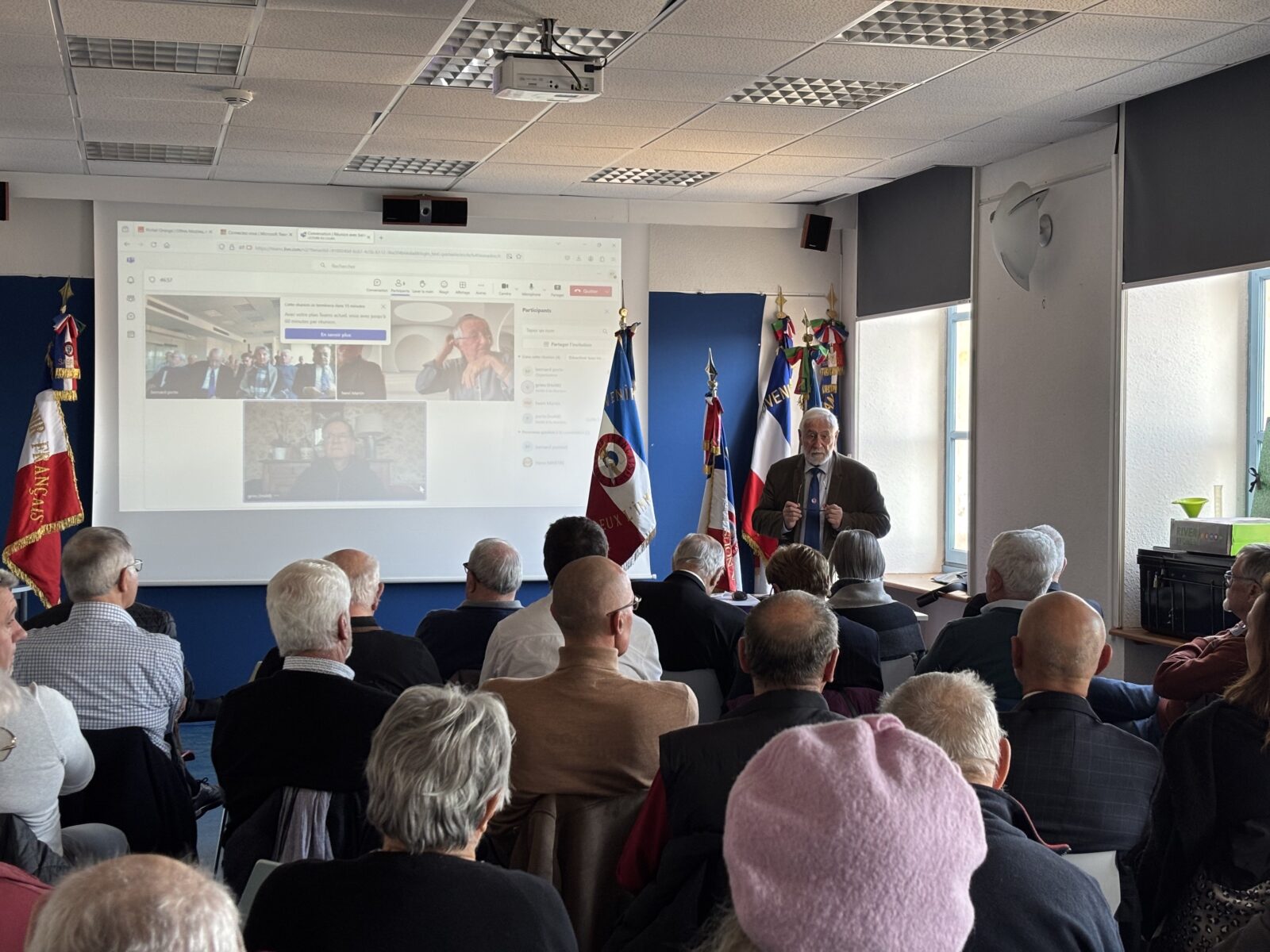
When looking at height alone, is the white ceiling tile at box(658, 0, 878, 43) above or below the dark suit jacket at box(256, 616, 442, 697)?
above

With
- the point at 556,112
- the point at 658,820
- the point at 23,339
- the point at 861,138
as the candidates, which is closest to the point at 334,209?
the point at 23,339

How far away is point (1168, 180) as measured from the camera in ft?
17.4

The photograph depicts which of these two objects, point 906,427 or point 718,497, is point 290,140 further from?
point 906,427

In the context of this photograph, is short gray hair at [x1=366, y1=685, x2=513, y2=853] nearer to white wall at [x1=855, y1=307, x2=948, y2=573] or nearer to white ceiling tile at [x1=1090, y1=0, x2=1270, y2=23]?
white ceiling tile at [x1=1090, y1=0, x2=1270, y2=23]

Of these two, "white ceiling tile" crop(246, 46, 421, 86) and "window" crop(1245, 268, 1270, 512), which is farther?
"window" crop(1245, 268, 1270, 512)

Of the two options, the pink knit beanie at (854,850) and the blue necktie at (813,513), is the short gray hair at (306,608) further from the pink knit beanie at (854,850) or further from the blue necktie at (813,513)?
the blue necktie at (813,513)

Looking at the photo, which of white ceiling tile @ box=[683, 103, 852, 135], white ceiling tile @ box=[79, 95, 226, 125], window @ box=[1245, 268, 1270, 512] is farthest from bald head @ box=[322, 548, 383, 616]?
window @ box=[1245, 268, 1270, 512]

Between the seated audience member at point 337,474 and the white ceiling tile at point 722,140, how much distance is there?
259 cm

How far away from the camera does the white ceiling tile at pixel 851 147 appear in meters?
6.13

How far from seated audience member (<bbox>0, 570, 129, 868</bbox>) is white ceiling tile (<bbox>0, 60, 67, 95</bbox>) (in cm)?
300

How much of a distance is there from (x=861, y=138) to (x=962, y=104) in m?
0.78

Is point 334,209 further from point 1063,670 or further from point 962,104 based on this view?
point 1063,670

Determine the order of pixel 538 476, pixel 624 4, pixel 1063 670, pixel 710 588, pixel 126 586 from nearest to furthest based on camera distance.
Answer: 1. pixel 1063 670
2. pixel 126 586
3. pixel 624 4
4. pixel 710 588
5. pixel 538 476

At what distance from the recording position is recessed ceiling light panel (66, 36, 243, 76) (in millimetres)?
4574
